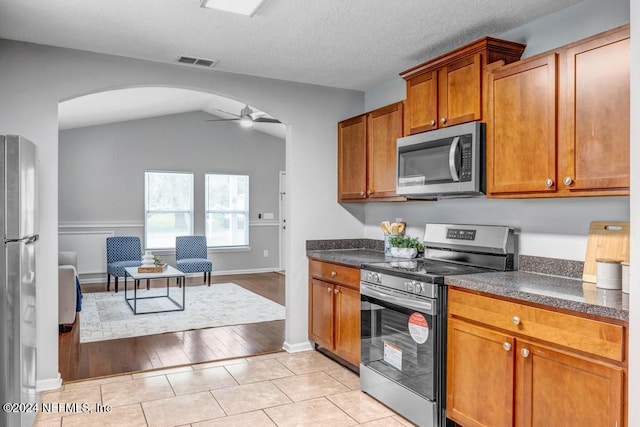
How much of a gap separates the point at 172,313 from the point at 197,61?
323 cm

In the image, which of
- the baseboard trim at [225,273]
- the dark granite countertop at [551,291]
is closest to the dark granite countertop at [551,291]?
the dark granite countertop at [551,291]

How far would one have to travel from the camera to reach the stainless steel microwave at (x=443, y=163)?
2.77 meters

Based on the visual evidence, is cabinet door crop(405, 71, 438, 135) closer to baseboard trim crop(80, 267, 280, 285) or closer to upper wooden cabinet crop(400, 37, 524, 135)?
upper wooden cabinet crop(400, 37, 524, 135)

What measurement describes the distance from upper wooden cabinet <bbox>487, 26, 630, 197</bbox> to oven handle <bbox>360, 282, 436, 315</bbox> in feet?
2.48

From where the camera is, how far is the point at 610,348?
179cm

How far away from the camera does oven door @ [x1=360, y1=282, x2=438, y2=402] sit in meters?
2.63

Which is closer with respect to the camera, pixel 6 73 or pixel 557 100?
pixel 557 100

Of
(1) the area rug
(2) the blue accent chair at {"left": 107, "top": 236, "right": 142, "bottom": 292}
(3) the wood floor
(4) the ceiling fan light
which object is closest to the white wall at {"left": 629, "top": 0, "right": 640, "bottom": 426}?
(4) the ceiling fan light

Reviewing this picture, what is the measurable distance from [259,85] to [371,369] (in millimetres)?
2479

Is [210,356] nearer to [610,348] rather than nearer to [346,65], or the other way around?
[346,65]

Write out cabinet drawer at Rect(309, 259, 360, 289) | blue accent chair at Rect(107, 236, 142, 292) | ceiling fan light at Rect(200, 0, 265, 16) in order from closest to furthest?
ceiling fan light at Rect(200, 0, 265, 16), cabinet drawer at Rect(309, 259, 360, 289), blue accent chair at Rect(107, 236, 142, 292)

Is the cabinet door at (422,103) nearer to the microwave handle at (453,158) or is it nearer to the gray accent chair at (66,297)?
the microwave handle at (453,158)

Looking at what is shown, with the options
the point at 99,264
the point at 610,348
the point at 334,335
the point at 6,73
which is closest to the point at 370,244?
the point at 334,335

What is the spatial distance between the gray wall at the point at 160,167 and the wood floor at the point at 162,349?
10.5 ft
